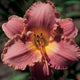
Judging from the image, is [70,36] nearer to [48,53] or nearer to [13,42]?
[48,53]

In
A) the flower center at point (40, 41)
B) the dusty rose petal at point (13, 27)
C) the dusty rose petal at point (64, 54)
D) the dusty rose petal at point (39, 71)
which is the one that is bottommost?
the dusty rose petal at point (39, 71)

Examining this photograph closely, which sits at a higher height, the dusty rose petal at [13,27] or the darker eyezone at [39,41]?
the dusty rose petal at [13,27]

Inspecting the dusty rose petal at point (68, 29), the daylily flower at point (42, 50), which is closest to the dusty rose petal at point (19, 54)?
the daylily flower at point (42, 50)

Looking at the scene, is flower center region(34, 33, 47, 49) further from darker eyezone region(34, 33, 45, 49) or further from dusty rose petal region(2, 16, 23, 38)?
dusty rose petal region(2, 16, 23, 38)

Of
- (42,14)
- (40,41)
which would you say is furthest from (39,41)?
(42,14)

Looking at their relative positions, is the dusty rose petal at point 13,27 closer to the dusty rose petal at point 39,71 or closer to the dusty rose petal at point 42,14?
the dusty rose petal at point 42,14

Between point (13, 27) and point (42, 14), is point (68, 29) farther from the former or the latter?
→ point (13, 27)

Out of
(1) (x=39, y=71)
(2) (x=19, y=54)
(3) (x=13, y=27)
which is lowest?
(1) (x=39, y=71)
